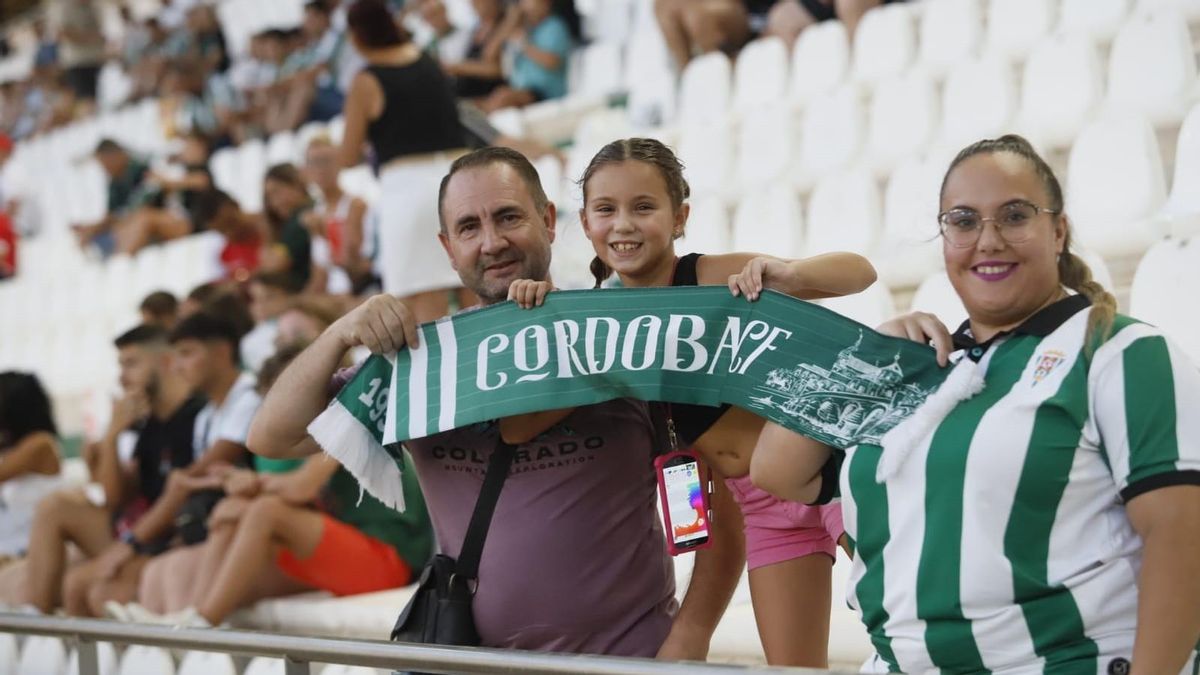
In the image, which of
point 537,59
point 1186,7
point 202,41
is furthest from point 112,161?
point 1186,7

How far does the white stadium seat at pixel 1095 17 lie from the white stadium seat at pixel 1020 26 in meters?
0.09

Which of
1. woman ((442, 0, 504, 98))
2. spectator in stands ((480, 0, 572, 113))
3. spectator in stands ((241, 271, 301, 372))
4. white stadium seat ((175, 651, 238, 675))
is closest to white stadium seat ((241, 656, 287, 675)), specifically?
white stadium seat ((175, 651, 238, 675))

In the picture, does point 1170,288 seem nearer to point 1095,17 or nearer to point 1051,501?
point 1051,501

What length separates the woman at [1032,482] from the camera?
1397 mm

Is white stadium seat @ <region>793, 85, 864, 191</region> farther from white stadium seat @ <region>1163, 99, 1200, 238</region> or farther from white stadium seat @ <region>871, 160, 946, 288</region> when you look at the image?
white stadium seat @ <region>1163, 99, 1200, 238</region>

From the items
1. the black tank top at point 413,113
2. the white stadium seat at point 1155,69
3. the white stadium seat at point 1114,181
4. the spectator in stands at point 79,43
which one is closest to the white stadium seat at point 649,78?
the black tank top at point 413,113

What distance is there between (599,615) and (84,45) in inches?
479

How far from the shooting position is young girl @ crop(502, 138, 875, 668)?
1.92 m

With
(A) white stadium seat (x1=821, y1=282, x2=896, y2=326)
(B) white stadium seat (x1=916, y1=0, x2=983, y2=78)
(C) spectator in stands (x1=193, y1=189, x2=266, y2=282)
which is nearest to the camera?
(A) white stadium seat (x1=821, y1=282, x2=896, y2=326)

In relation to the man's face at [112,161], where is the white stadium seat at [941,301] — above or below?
below

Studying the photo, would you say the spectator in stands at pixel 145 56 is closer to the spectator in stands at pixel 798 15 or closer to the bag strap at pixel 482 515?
the spectator in stands at pixel 798 15

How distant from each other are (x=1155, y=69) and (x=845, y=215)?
96cm

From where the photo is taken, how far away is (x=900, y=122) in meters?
4.52

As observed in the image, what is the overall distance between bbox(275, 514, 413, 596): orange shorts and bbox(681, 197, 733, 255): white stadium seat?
1378 millimetres
